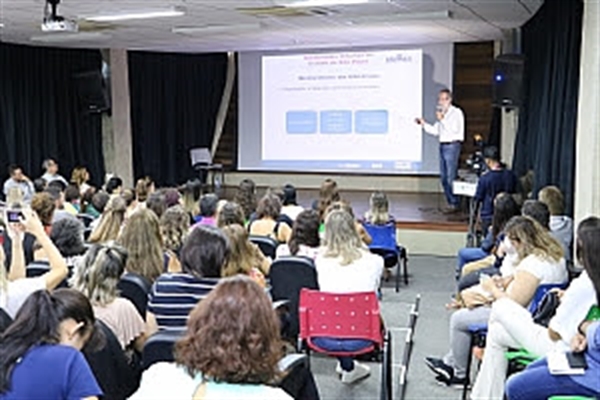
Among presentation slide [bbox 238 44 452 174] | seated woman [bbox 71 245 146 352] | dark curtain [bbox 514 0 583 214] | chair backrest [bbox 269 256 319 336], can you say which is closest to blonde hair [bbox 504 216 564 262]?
chair backrest [bbox 269 256 319 336]

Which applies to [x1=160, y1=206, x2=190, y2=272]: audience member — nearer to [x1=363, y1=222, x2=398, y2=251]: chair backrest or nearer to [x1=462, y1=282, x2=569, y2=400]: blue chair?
[x1=462, y1=282, x2=569, y2=400]: blue chair

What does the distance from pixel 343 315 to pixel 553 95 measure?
4.14 meters

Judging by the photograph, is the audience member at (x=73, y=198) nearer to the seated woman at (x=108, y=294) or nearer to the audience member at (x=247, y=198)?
the audience member at (x=247, y=198)

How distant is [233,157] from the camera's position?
1317 centimetres

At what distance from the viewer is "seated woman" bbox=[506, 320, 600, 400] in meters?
2.68

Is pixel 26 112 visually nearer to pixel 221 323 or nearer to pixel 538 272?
pixel 538 272

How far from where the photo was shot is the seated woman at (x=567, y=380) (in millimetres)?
2684

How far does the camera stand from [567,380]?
276 centimetres

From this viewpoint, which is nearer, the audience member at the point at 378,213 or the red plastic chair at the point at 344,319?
the red plastic chair at the point at 344,319

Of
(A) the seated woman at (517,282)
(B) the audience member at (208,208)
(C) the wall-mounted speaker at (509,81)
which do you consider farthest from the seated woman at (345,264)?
(C) the wall-mounted speaker at (509,81)

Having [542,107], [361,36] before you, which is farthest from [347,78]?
[542,107]

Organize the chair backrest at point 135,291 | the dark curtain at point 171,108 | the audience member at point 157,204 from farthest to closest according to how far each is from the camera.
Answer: the dark curtain at point 171,108
the audience member at point 157,204
the chair backrest at point 135,291

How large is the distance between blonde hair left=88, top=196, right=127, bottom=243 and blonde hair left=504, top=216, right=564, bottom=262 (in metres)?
2.44

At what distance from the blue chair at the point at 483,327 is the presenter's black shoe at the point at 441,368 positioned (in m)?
0.18
